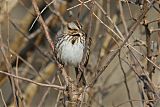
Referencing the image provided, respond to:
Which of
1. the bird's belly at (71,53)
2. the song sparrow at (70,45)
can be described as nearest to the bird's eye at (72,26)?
the song sparrow at (70,45)

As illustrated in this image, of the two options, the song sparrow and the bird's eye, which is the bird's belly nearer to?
the song sparrow

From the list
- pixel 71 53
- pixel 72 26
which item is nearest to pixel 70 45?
pixel 71 53

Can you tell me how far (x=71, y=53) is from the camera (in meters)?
3.83

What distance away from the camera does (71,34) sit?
3.74 m

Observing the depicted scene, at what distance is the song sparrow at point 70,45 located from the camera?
3.70m

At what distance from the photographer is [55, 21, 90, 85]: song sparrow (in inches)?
146

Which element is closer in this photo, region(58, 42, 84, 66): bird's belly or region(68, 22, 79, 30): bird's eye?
region(68, 22, 79, 30): bird's eye

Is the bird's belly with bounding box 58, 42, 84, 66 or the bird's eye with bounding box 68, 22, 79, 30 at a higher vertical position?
the bird's eye with bounding box 68, 22, 79, 30

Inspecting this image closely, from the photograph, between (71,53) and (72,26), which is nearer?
(72,26)

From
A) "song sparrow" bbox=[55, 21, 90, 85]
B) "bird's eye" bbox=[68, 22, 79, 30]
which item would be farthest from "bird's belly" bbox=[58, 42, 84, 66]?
"bird's eye" bbox=[68, 22, 79, 30]

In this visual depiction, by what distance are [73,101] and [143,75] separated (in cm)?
42

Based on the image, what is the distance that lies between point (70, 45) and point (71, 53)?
64mm

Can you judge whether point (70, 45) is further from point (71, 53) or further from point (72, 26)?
point (72, 26)

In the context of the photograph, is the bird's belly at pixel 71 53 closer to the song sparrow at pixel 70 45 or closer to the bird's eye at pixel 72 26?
the song sparrow at pixel 70 45
